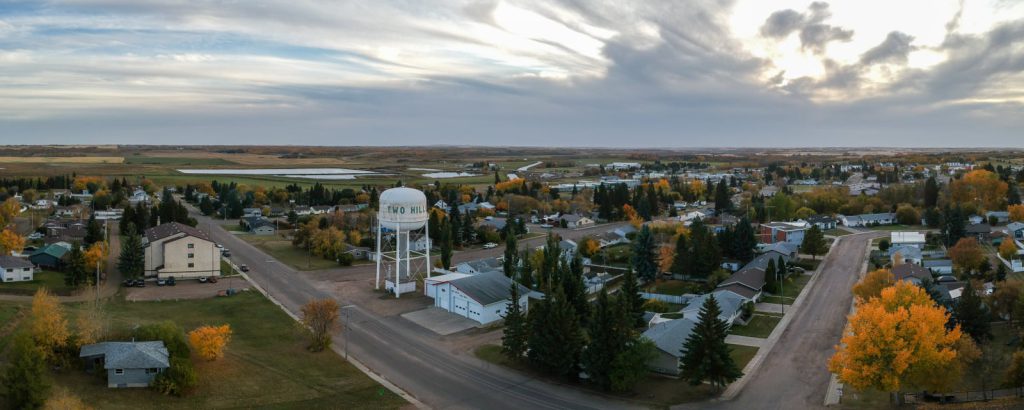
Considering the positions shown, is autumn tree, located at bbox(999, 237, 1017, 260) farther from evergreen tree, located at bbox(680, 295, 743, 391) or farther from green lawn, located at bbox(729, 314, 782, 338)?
evergreen tree, located at bbox(680, 295, 743, 391)

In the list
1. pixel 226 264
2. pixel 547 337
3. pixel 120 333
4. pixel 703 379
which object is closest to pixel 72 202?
pixel 226 264

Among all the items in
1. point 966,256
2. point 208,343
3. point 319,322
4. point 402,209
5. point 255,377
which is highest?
point 402,209

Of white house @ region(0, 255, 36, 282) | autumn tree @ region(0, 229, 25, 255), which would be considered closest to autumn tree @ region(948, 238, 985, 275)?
white house @ region(0, 255, 36, 282)

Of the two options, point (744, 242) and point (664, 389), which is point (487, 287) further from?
point (744, 242)

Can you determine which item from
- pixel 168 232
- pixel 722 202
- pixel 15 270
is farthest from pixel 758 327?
pixel 722 202

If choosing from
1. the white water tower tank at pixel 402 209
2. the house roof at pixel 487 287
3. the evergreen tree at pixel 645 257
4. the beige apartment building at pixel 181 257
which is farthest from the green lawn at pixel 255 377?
the evergreen tree at pixel 645 257

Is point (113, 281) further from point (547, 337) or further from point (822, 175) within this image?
point (822, 175)

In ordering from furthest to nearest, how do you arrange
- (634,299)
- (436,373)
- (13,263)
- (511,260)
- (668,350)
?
(511,260) → (13,263) → (634,299) → (436,373) → (668,350)
